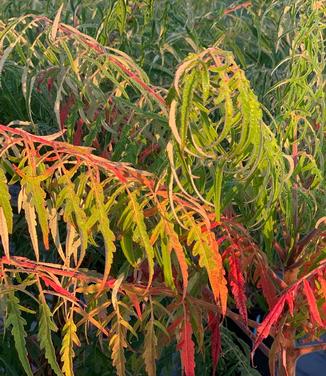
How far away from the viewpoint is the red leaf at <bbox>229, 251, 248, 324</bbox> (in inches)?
30.9

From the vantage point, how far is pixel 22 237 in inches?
46.7

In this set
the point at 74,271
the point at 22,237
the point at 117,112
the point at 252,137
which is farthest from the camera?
the point at 22,237

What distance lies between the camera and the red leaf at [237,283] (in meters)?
0.79

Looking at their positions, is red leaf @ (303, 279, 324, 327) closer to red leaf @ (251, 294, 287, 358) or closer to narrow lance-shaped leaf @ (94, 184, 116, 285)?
red leaf @ (251, 294, 287, 358)

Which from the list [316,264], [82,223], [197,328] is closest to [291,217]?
[316,264]

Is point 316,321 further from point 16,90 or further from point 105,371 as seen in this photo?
point 16,90

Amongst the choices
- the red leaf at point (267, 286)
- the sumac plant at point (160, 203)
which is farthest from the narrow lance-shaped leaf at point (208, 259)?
the red leaf at point (267, 286)

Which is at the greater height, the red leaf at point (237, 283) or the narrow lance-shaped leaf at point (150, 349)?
the red leaf at point (237, 283)

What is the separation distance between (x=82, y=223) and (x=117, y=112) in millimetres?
393

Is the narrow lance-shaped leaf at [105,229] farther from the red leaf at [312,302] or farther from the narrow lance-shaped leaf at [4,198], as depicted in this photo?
the red leaf at [312,302]

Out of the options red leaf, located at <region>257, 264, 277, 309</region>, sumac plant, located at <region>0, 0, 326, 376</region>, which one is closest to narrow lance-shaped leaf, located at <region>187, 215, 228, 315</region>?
sumac plant, located at <region>0, 0, 326, 376</region>

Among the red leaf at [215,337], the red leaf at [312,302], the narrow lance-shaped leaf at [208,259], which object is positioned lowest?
the red leaf at [215,337]

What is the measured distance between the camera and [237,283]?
2.61ft

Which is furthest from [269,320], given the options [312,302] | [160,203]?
[160,203]
